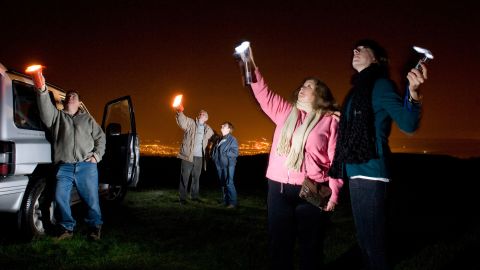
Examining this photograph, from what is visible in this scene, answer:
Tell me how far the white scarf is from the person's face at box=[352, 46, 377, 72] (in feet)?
1.68

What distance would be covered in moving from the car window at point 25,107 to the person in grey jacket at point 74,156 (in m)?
0.25

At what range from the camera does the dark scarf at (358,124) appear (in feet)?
8.59

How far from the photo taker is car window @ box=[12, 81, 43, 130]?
16.5ft

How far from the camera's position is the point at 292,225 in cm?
327

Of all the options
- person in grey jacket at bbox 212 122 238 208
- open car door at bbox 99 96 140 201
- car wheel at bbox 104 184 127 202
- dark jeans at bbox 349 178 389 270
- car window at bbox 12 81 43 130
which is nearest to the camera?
dark jeans at bbox 349 178 389 270

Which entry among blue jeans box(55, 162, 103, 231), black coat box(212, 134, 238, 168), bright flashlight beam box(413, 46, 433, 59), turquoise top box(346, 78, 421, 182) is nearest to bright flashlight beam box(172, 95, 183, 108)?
black coat box(212, 134, 238, 168)

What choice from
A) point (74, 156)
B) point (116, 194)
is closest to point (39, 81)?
point (74, 156)

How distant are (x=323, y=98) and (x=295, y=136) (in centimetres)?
36

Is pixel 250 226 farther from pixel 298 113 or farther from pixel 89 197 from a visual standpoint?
pixel 298 113

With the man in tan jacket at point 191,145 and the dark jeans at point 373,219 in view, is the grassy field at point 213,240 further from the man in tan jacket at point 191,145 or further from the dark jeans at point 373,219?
the dark jeans at point 373,219

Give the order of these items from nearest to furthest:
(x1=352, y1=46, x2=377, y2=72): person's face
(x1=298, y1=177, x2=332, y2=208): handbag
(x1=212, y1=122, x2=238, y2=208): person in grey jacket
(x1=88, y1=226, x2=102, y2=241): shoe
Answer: (x1=352, y1=46, x2=377, y2=72): person's face < (x1=298, y1=177, x2=332, y2=208): handbag < (x1=88, y1=226, x2=102, y2=241): shoe < (x1=212, y1=122, x2=238, y2=208): person in grey jacket

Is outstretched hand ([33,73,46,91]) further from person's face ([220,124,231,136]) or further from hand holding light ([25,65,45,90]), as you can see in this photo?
person's face ([220,124,231,136])

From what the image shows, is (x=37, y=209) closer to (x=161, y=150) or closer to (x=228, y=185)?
(x=228, y=185)

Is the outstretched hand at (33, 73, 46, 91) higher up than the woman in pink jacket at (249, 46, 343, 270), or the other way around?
the outstretched hand at (33, 73, 46, 91)
